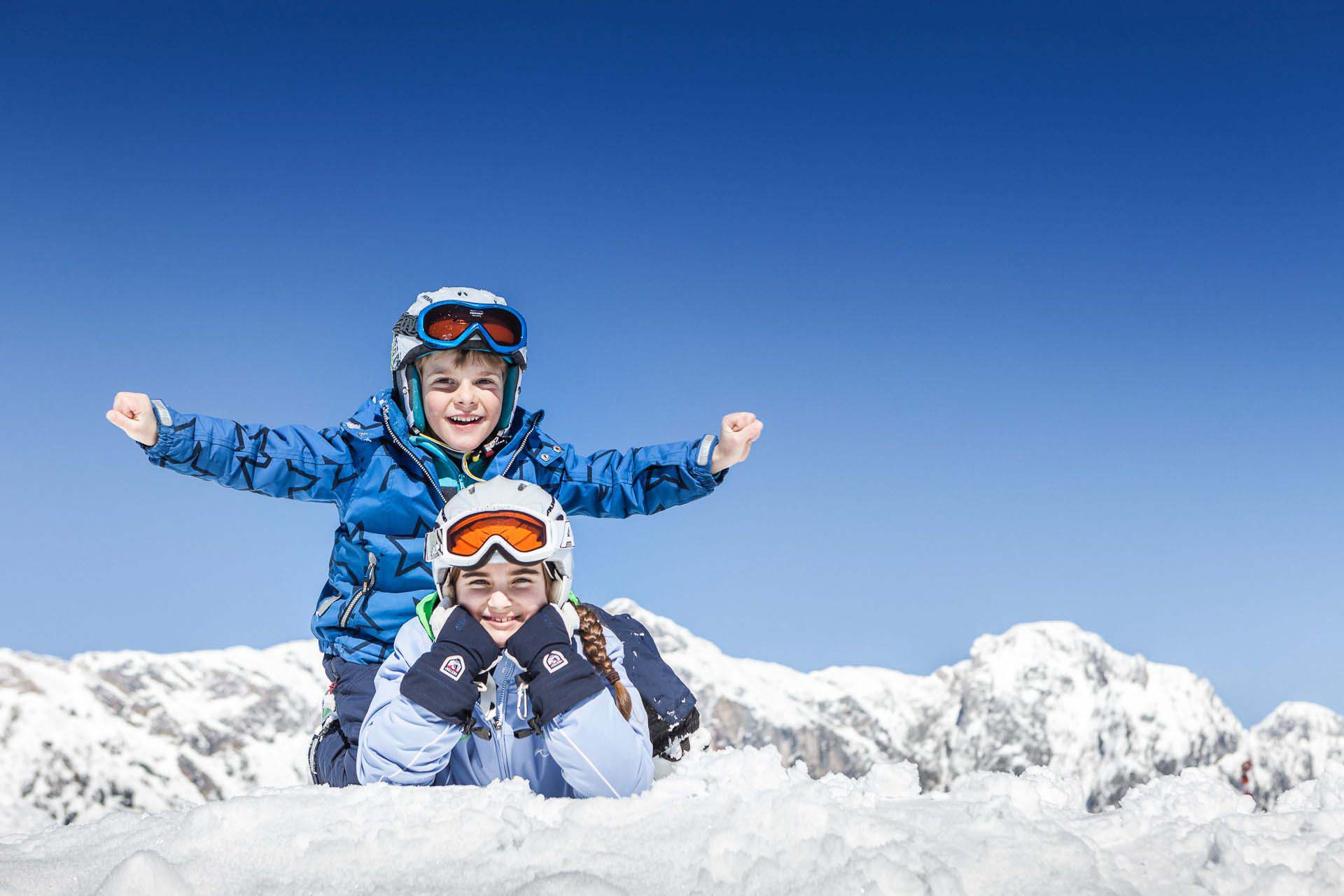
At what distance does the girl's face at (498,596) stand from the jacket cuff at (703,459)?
1.85 metres

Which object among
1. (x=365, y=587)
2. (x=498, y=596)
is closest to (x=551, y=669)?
(x=498, y=596)

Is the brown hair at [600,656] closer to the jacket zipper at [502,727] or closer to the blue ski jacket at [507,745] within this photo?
the blue ski jacket at [507,745]

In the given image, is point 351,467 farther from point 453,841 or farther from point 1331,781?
point 1331,781

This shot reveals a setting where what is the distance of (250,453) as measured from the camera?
5.94 meters

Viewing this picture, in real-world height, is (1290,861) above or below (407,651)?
below

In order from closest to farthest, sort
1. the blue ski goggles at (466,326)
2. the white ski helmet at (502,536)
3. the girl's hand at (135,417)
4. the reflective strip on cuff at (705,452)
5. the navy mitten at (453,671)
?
the navy mitten at (453,671), the white ski helmet at (502,536), the girl's hand at (135,417), the blue ski goggles at (466,326), the reflective strip on cuff at (705,452)

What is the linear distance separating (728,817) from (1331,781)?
2.30m

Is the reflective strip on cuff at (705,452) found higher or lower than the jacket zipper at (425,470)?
higher

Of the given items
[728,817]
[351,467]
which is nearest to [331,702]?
[351,467]

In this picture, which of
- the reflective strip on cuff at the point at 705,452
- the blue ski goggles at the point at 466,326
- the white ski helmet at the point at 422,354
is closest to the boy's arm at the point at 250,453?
the white ski helmet at the point at 422,354

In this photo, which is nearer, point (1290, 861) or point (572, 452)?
point (1290, 861)

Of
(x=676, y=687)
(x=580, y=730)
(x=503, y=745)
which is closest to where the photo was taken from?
(x=580, y=730)

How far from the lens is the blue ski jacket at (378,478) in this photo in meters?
5.84

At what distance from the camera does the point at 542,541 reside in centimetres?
470
